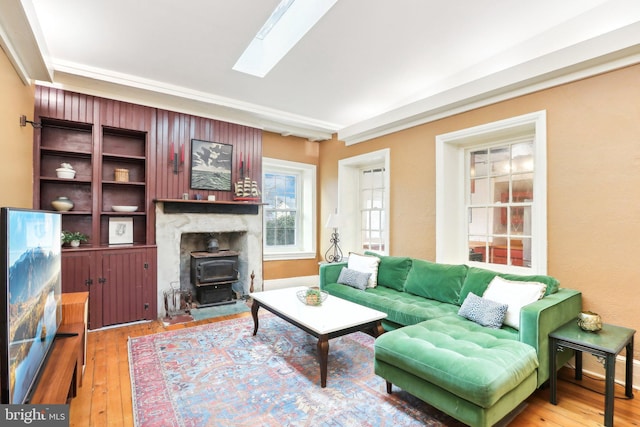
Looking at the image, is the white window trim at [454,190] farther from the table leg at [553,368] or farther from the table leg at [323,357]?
the table leg at [323,357]

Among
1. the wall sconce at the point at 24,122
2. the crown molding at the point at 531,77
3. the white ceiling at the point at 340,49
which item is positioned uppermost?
the white ceiling at the point at 340,49

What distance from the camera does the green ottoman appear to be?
1.68 meters

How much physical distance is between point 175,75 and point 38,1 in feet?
4.20

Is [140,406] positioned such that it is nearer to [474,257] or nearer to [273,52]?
[273,52]

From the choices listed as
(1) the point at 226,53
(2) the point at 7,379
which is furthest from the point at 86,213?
(2) the point at 7,379

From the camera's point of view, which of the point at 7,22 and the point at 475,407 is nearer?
the point at 475,407

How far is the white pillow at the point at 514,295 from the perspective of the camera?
2.42m

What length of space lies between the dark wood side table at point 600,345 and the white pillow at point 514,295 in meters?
0.26

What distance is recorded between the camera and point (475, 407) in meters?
1.69

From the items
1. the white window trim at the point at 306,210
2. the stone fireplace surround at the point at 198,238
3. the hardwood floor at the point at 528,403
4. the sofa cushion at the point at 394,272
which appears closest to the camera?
the hardwood floor at the point at 528,403

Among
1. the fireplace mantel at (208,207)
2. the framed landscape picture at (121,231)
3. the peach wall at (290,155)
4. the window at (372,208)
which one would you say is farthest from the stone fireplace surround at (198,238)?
the window at (372,208)

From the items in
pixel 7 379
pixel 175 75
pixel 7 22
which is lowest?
pixel 7 379

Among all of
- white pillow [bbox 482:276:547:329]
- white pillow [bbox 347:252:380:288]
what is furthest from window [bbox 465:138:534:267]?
white pillow [bbox 347:252:380:288]

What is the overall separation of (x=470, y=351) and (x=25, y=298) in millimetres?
2323
